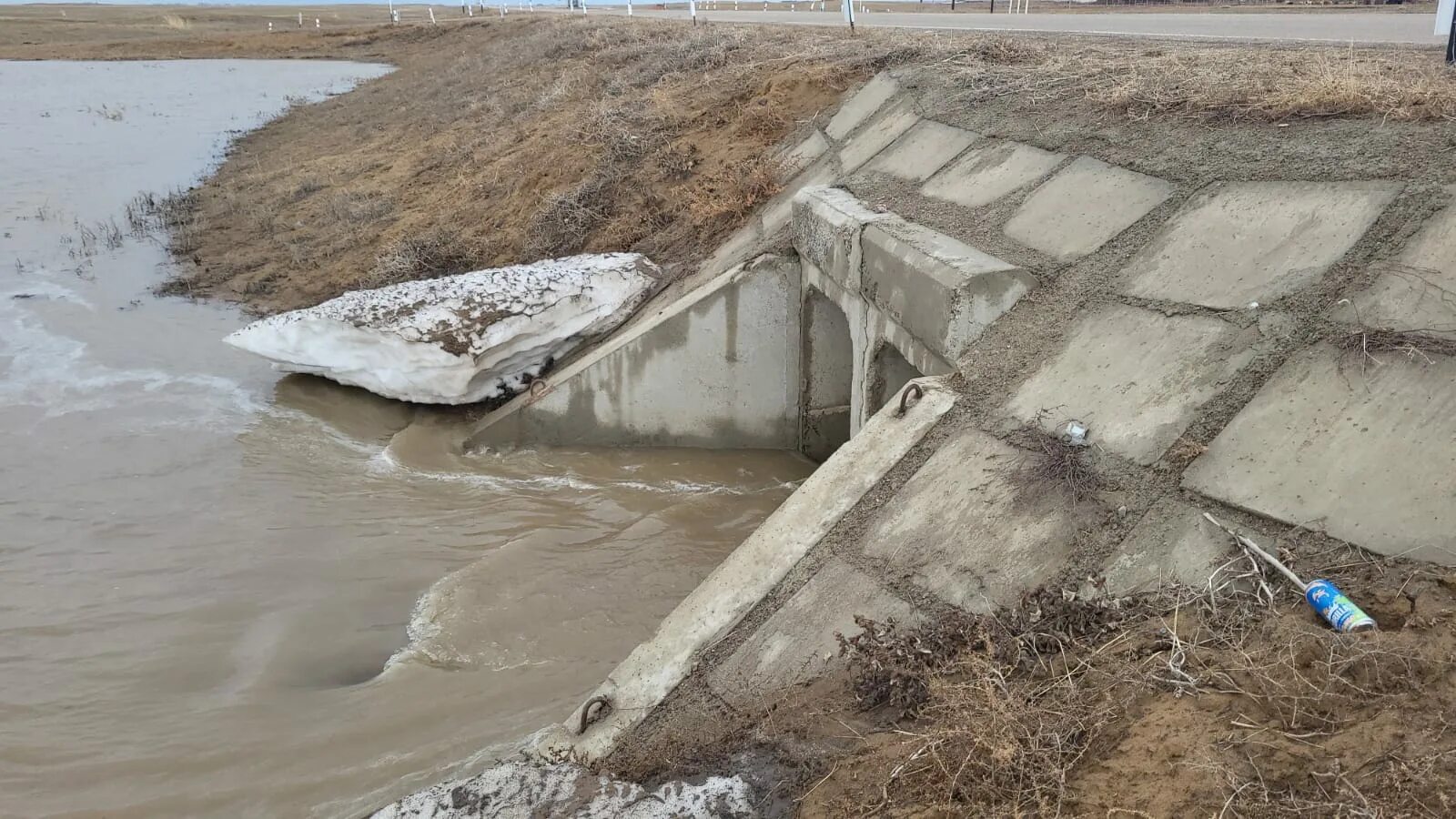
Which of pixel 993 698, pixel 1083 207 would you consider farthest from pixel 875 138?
pixel 993 698

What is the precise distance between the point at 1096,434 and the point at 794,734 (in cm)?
164

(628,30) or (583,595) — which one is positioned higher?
(628,30)

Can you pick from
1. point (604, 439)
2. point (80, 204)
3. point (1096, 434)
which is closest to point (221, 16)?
point (80, 204)

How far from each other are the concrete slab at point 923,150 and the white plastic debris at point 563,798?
4.62 m

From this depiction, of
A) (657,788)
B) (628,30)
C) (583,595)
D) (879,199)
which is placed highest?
(628,30)

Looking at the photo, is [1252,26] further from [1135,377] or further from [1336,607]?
[1336,607]

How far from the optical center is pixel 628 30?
17141 millimetres

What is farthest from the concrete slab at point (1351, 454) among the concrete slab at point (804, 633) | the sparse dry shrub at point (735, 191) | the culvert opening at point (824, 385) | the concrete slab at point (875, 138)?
the sparse dry shrub at point (735, 191)

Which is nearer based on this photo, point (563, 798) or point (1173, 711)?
point (1173, 711)

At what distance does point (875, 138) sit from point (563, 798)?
5.90 meters

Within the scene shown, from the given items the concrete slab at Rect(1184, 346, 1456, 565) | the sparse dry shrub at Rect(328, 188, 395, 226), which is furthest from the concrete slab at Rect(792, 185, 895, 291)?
the sparse dry shrub at Rect(328, 188, 395, 226)

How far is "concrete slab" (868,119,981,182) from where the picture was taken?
642 cm

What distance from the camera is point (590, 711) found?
347 cm

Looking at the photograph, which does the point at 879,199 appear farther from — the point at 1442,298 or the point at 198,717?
the point at 198,717
